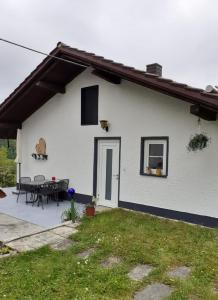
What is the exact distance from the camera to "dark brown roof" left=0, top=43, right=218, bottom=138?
6.43 m

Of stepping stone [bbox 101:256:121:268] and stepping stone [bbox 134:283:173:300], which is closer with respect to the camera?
stepping stone [bbox 134:283:173:300]

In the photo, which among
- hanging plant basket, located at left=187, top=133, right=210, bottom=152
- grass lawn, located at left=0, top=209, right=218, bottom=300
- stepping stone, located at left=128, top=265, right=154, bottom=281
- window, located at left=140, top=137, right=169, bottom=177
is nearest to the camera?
grass lawn, located at left=0, top=209, right=218, bottom=300

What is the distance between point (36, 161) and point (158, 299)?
8.91 metres

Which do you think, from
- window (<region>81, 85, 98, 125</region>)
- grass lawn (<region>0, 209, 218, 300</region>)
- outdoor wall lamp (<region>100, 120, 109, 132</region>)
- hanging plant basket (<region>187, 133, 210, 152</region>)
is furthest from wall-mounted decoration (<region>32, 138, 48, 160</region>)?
hanging plant basket (<region>187, 133, 210, 152</region>)

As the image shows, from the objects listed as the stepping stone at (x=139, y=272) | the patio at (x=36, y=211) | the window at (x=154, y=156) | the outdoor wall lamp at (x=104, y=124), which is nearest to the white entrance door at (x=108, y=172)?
the outdoor wall lamp at (x=104, y=124)

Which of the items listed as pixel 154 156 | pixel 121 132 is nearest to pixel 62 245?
pixel 154 156

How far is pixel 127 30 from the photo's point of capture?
10.9 metres

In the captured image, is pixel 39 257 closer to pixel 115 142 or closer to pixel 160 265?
pixel 160 265

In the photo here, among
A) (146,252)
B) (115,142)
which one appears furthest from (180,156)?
(146,252)

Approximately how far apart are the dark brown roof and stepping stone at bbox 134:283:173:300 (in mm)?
3570

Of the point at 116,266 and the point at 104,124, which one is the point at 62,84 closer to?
the point at 104,124

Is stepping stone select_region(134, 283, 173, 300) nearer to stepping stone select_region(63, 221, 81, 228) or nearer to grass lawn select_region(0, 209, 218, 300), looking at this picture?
grass lawn select_region(0, 209, 218, 300)

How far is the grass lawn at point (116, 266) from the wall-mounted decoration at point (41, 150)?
5.11 m

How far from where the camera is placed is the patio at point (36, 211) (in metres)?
7.69
